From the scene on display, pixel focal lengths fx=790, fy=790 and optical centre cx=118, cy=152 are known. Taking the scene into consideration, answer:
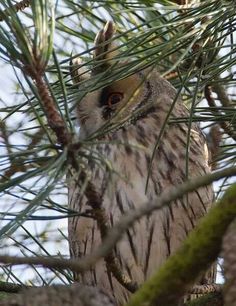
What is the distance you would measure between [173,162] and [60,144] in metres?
0.90

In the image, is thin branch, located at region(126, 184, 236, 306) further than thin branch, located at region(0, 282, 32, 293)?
No

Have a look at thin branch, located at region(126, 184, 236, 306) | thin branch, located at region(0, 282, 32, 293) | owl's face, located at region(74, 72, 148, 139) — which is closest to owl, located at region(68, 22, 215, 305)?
owl's face, located at region(74, 72, 148, 139)

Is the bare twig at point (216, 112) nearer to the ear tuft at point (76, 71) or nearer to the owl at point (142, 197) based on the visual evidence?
the owl at point (142, 197)

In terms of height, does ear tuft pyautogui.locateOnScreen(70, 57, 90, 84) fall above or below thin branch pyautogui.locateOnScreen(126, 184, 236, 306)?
above

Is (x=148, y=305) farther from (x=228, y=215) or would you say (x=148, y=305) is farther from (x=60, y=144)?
(x=60, y=144)

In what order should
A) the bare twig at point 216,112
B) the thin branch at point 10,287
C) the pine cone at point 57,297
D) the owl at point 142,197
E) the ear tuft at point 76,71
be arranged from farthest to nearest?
1. the owl at point 142,197
2. the bare twig at point 216,112
3. the thin branch at point 10,287
4. the ear tuft at point 76,71
5. the pine cone at point 57,297

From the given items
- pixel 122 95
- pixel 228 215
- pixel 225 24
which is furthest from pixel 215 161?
pixel 228 215

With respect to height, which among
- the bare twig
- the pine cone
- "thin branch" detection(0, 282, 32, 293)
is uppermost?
the bare twig

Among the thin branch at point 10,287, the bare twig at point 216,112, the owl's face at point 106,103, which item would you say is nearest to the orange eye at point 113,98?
the owl's face at point 106,103

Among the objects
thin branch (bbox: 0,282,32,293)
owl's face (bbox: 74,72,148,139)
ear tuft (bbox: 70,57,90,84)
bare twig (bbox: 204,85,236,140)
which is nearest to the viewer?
ear tuft (bbox: 70,57,90,84)

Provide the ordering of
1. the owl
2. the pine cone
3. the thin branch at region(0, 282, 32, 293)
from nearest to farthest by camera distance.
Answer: the pine cone → the thin branch at region(0, 282, 32, 293) → the owl

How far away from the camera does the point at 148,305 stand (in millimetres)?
1061

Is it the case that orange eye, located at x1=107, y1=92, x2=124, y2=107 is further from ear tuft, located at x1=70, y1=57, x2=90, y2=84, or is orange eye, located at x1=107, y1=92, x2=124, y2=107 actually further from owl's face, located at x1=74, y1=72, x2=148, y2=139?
ear tuft, located at x1=70, y1=57, x2=90, y2=84

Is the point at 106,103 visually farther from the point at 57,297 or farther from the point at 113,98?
the point at 57,297
